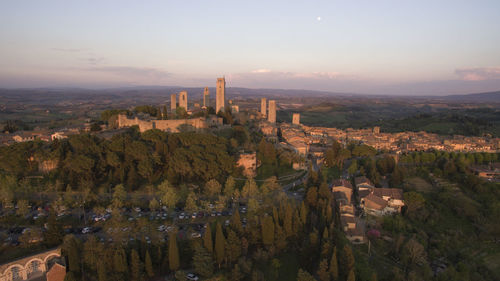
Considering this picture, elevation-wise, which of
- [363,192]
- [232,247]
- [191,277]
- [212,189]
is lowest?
[191,277]

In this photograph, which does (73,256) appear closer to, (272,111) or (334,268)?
(334,268)

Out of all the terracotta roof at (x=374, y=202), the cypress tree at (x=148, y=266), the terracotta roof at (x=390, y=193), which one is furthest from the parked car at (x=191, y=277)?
the terracotta roof at (x=390, y=193)

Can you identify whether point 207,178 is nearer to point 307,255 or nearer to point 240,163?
point 240,163

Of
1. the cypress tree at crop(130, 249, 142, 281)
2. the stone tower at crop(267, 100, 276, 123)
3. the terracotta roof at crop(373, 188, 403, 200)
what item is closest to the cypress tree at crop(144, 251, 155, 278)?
the cypress tree at crop(130, 249, 142, 281)

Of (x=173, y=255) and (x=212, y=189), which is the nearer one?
(x=173, y=255)

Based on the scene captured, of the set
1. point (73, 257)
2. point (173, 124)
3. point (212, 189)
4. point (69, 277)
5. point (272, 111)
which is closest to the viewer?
point (69, 277)

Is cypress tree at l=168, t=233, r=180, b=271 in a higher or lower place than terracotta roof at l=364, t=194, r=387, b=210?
higher

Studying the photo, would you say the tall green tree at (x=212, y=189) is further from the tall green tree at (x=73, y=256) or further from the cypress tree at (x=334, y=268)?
the cypress tree at (x=334, y=268)

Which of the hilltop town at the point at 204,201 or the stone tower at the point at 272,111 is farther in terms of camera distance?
the stone tower at the point at 272,111

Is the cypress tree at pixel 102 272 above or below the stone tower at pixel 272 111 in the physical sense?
below

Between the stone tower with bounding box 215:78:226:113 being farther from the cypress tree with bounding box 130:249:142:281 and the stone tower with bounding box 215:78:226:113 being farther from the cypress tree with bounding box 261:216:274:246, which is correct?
the cypress tree with bounding box 130:249:142:281

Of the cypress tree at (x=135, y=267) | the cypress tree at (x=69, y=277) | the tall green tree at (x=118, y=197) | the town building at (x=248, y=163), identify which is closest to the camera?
the cypress tree at (x=69, y=277)

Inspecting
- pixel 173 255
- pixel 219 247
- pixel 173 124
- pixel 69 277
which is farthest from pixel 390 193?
pixel 69 277
